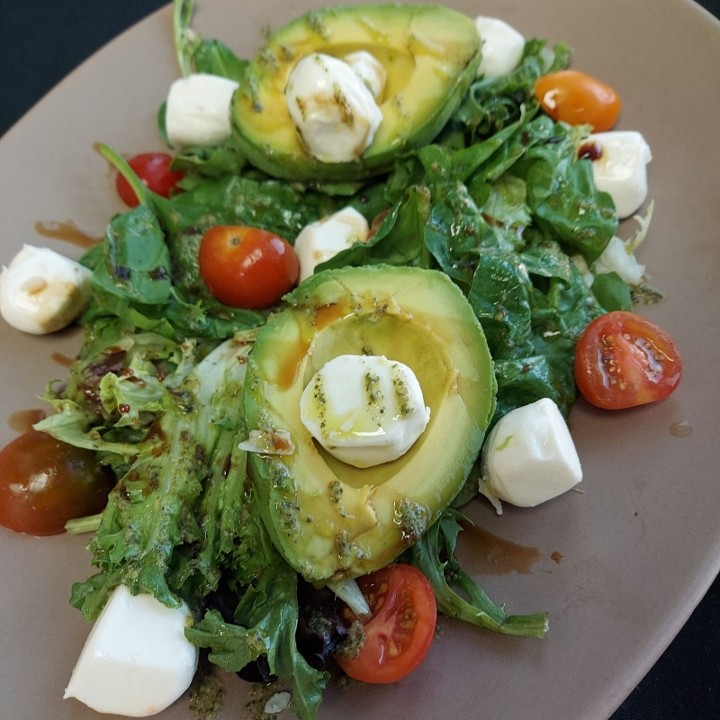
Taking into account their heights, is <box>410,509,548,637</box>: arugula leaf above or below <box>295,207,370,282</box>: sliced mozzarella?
below

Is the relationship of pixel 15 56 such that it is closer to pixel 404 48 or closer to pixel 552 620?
pixel 404 48

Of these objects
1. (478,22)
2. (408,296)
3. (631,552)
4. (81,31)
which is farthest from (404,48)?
(81,31)

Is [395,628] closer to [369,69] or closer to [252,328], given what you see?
[252,328]

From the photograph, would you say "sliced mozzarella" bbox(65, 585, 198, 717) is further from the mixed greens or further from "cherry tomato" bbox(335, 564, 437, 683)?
"cherry tomato" bbox(335, 564, 437, 683)

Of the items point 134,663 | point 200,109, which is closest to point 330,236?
point 200,109

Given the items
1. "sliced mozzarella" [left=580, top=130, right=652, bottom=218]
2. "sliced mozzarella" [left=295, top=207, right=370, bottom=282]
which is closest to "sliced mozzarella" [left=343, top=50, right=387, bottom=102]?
"sliced mozzarella" [left=295, top=207, right=370, bottom=282]
